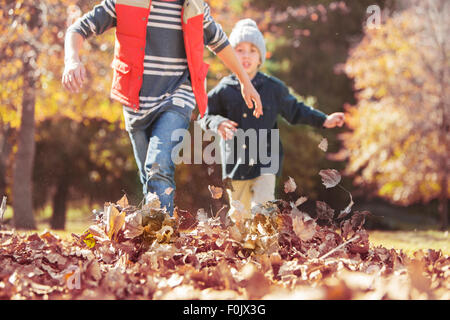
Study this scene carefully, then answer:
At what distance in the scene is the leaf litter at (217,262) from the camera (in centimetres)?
156

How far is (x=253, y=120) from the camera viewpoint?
3582 millimetres

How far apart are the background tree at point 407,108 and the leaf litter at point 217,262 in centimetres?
514

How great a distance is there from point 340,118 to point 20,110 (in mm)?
3716

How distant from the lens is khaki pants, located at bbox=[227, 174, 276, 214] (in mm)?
3514

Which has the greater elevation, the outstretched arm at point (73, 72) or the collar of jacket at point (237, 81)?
the collar of jacket at point (237, 81)

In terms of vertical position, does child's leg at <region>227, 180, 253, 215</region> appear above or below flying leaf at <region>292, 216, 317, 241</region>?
above

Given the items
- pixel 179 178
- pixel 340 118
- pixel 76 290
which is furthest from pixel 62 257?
pixel 179 178

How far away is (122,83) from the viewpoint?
2.67 metres

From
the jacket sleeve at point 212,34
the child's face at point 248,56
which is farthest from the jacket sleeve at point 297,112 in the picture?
the jacket sleeve at point 212,34

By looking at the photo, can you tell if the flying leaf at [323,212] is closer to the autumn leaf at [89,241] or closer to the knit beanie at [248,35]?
the autumn leaf at [89,241]

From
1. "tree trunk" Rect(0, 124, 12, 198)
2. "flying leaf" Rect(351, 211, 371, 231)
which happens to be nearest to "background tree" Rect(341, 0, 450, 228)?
"tree trunk" Rect(0, 124, 12, 198)

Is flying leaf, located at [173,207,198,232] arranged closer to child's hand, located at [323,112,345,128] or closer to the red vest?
the red vest

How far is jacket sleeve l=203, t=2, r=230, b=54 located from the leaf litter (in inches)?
35.2
